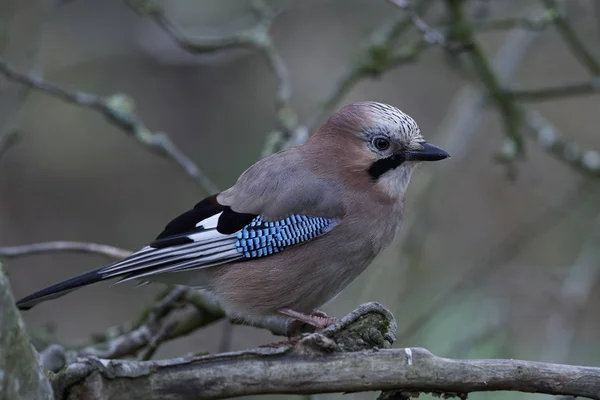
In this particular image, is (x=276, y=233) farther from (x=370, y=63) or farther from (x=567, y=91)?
(x=567, y=91)

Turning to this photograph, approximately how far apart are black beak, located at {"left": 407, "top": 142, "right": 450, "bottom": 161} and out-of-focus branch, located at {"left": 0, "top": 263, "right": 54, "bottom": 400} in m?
2.35

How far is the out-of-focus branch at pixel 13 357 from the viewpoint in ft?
7.31

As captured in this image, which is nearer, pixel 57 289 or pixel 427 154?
pixel 57 289

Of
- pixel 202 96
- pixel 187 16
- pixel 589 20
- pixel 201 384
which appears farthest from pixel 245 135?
pixel 201 384

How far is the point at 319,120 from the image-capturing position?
5.38m

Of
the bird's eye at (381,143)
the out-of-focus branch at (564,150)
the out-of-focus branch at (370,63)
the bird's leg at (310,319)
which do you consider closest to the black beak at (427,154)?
the bird's eye at (381,143)

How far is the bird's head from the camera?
4199mm

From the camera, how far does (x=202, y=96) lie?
9.23 meters

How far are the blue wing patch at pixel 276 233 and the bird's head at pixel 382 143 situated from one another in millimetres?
393

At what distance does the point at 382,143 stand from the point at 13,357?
2453 millimetres

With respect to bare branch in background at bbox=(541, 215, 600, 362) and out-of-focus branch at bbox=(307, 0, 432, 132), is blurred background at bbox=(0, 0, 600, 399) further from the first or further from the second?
out-of-focus branch at bbox=(307, 0, 432, 132)

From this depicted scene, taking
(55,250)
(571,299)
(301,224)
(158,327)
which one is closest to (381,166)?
(301,224)

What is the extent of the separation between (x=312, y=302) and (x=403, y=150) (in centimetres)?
90

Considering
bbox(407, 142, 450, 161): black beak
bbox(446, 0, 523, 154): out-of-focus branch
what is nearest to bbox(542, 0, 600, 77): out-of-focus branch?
bbox(446, 0, 523, 154): out-of-focus branch
